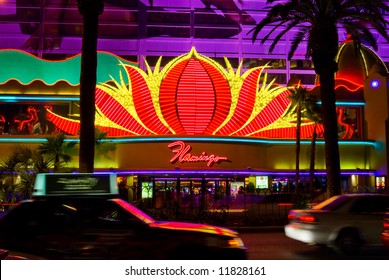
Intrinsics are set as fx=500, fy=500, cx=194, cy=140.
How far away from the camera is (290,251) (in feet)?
41.5

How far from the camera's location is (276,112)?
1444 inches

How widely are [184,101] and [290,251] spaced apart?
22491 millimetres

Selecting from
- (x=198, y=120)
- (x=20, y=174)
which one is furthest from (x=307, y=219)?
(x=198, y=120)

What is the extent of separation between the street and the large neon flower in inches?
769

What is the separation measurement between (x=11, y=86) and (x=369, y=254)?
3309 cm

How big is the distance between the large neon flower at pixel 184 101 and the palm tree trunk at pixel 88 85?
1724 centimetres

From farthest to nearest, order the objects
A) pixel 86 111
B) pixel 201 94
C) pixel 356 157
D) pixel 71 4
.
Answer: pixel 71 4 → pixel 356 157 → pixel 201 94 → pixel 86 111

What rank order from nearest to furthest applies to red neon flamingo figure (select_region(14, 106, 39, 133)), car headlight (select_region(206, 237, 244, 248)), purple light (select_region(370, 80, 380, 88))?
1. car headlight (select_region(206, 237, 244, 248))
2. red neon flamingo figure (select_region(14, 106, 39, 133))
3. purple light (select_region(370, 80, 380, 88))

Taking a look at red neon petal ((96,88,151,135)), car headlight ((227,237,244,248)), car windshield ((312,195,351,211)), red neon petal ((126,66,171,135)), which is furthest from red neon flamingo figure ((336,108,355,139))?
car headlight ((227,237,244,248))

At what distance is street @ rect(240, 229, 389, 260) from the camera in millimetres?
11602

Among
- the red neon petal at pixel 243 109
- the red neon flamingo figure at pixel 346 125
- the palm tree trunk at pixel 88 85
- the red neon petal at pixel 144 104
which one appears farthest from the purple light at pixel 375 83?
the palm tree trunk at pixel 88 85

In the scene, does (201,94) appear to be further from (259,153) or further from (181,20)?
(181,20)

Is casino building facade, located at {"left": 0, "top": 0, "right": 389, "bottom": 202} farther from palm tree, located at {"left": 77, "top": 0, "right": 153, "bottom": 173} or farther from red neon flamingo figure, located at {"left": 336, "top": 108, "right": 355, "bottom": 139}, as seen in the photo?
palm tree, located at {"left": 77, "top": 0, "right": 153, "bottom": 173}

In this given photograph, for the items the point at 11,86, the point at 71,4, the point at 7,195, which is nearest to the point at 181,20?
the point at 71,4
